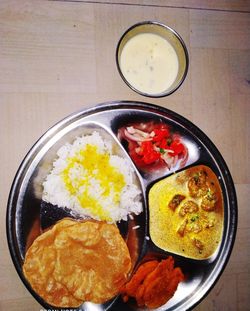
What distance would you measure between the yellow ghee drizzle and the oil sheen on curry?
0.20 meters

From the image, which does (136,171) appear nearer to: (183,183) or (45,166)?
(183,183)

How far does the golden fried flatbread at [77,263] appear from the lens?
66.3 inches

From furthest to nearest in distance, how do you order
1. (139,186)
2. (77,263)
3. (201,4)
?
(201,4) → (139,186) → (77,263)

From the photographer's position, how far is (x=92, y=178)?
174 cm

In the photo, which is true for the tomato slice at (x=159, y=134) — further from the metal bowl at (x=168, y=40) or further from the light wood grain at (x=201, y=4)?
the light wood grain at (x=201, y=4)

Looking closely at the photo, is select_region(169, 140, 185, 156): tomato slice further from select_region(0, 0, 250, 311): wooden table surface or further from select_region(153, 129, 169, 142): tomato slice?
select_region(0, 0, 250, 311): wooden table surface

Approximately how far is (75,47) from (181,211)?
97 centimetres

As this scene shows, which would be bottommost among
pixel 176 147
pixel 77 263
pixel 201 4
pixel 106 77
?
pixel 77 263

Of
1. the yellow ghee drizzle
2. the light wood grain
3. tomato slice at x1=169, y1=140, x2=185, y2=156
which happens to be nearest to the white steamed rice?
the yellow ghee drizzle

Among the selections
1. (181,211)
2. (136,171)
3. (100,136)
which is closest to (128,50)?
(100,136)

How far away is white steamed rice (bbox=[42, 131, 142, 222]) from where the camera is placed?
5.66ft

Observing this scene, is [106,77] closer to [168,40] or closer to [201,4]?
[168,40]

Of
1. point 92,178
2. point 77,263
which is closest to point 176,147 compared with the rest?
point 92,178

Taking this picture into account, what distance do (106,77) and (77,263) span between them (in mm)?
904
